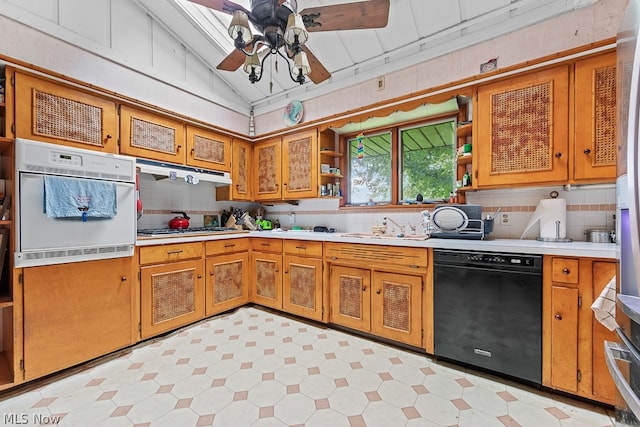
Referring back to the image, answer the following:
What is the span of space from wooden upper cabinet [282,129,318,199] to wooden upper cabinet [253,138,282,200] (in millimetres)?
83

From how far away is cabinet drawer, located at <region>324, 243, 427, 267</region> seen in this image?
213 cm

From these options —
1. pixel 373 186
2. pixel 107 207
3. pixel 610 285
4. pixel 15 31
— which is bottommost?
pixel 610 285

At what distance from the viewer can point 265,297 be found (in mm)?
3090

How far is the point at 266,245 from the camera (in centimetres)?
309

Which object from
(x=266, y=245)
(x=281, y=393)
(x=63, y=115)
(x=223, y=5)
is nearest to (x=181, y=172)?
(x=63, y=115)

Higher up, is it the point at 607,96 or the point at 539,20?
the point at 539,20

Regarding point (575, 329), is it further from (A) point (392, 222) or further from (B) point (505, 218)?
(A) point (392, 222)

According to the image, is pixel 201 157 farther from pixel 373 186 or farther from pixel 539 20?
pixel 539 20

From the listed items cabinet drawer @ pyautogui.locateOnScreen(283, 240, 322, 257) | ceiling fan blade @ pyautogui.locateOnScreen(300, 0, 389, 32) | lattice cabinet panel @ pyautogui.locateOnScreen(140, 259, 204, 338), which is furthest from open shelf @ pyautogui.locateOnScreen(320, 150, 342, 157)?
lattice cabinet panel @ pyautogui.locateOnScreen(140, 259, 204, 338)

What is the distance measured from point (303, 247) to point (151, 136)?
1.79 meters

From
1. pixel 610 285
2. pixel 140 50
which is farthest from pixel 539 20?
pixel 140 50

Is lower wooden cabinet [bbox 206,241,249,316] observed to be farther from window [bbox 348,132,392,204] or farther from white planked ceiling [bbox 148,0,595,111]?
white planked ceiling [bbox 148,0,595,111]

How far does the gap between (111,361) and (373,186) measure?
2.89m

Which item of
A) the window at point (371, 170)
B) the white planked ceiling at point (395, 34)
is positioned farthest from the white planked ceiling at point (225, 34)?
the window at point (371, 170)
